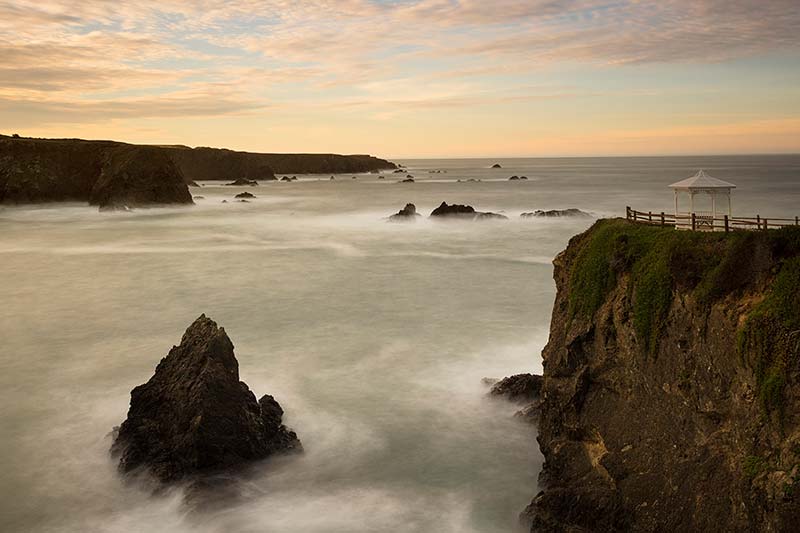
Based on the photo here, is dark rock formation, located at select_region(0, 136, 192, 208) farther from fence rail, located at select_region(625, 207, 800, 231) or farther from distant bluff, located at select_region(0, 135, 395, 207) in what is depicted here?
fence rail, located at select_region(625, 207, 800, 231)

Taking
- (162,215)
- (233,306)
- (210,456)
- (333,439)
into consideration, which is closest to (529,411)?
(333,439)

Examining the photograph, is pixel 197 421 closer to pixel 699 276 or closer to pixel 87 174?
pixel 699 276

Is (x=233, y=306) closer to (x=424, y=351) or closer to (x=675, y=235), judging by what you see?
(x=424, y=351)

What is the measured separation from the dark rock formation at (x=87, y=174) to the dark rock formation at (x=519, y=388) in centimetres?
8932

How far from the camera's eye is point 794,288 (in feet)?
39.9

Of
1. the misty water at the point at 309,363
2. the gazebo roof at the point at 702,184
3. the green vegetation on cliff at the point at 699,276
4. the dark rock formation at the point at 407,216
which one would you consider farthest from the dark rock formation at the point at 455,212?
the green vegetation on cliff at the point at 699,276

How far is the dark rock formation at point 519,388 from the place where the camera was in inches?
870

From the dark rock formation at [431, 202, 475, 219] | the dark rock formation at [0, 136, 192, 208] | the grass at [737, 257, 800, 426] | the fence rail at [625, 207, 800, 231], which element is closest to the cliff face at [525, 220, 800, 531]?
the grass at [737, 257, 800, 426]

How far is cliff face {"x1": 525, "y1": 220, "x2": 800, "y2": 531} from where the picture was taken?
38.5 ft

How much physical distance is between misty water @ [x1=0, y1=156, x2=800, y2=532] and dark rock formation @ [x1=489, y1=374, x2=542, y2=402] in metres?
0.60

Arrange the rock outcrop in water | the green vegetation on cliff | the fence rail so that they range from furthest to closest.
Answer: the rock outcrop in water
the fence rail
the green vegetation on cliff

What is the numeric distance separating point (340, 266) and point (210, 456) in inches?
1405

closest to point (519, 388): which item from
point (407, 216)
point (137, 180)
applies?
point (407, 216)

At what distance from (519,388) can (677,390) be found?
8.98m
